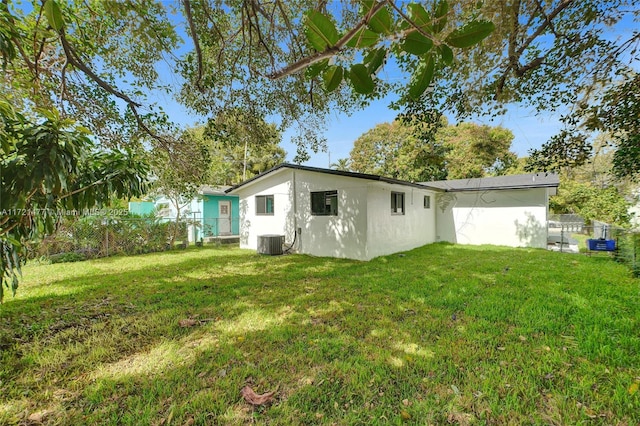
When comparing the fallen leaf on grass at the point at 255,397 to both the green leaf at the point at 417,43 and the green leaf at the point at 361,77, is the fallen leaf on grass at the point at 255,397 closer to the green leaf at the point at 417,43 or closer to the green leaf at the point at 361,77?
the green leaf at the point at 361,77

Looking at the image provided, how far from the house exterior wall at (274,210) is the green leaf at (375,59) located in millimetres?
9000

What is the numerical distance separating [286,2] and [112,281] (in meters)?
7.21

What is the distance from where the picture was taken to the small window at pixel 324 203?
354 inches

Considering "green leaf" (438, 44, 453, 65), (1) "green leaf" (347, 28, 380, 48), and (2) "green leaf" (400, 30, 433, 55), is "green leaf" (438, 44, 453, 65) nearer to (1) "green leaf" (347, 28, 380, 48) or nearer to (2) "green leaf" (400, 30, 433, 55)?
(2) "green leaf" (400, 30, 433, 55)

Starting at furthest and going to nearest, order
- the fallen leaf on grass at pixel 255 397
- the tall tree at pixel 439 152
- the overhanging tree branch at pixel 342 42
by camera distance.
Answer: the tall tree at pixel 439 152, the fallen leaf on grass at pixel 255 397, the overhanging tree branch at pixel 342 42

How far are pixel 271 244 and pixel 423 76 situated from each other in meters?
8.97

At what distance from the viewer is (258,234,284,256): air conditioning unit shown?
962cm

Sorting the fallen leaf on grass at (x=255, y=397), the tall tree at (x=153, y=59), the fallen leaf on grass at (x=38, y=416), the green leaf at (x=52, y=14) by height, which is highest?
the tall tree at (x=153, y=59)

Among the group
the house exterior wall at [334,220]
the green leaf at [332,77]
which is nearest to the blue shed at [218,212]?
the house exterior wall at [334,220]

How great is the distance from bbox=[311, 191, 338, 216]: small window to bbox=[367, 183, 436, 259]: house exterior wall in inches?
52.0

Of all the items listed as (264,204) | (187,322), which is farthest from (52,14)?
(264,204)

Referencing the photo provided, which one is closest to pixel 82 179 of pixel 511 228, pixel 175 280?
pixel 175 280

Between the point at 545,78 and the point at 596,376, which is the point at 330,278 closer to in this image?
the point at 596,376

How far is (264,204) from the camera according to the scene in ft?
36.7
